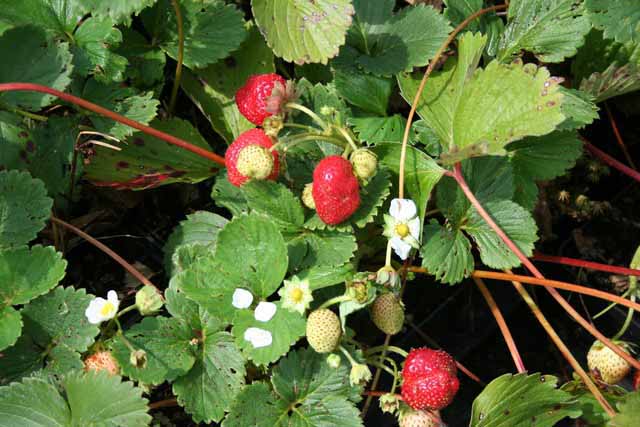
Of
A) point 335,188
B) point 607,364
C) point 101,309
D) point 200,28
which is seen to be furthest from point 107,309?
point 607,364

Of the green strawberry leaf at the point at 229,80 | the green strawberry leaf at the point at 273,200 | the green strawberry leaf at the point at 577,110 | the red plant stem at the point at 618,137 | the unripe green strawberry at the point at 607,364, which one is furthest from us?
the red plant stem at the point at 618,137

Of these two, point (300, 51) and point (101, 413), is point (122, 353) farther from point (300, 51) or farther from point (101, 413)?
point (300, 51)

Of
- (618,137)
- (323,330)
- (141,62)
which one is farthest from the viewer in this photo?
(618,137)

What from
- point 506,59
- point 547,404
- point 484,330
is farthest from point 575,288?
point 506,59

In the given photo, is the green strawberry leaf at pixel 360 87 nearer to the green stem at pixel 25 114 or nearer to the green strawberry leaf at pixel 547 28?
the green strawberry leaf at pixel 547 28

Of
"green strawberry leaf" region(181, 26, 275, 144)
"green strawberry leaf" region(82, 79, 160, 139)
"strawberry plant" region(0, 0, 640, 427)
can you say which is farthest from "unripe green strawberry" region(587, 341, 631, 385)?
"green strawberry leaf" region(82, 79, 160, 139)

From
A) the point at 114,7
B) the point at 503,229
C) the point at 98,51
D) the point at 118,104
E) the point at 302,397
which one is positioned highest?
the point at 114,7

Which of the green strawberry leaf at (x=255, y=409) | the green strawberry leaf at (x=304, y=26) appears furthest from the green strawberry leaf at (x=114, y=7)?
the green strawberry leaf at (x=255, y=409)

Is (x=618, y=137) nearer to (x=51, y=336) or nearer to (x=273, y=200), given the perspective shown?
(x=273, y=200)
